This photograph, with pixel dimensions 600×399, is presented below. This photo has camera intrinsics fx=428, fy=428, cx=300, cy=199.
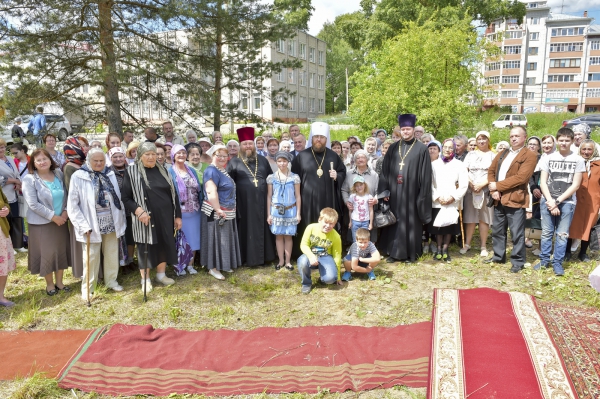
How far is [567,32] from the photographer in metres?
58.6

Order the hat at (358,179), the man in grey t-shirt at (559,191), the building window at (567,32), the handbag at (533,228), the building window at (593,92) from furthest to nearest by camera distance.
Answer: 1. the building window at (567,32)
2. the building window at (593,92)
3. the handbag at (533,228)
4. the hat at (358,179)
5. the man in grey t-shirt at (559,191)

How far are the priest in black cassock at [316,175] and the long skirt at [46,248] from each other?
3.05m

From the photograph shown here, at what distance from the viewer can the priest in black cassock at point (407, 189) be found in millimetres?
6129

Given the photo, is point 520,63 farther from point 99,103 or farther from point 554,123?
point 99,103

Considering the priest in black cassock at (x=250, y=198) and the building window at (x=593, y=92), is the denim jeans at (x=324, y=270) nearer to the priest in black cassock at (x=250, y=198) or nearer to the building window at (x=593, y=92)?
the priest in black cassock at (x=250, y=198)

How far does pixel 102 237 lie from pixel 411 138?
436cm

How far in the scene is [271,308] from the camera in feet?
16.3

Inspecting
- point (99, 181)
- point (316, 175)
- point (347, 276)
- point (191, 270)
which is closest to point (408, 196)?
point (316, 175)

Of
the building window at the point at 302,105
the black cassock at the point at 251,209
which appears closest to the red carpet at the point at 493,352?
the black cassock at the point at 251,209

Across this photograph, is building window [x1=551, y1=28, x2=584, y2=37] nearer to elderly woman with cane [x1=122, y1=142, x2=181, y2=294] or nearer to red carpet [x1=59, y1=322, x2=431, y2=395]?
elderly woman with cane [x1=122, y1=142, x2=181, y2=294]

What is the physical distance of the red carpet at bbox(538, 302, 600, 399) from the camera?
324 cm

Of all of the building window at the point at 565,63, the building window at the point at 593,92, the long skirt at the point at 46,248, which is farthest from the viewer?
the building window at the point at 565,63

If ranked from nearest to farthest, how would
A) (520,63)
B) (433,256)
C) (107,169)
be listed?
(107,169) < (433,256) < (520,63)

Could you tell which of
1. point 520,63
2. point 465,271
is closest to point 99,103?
point 465,271
